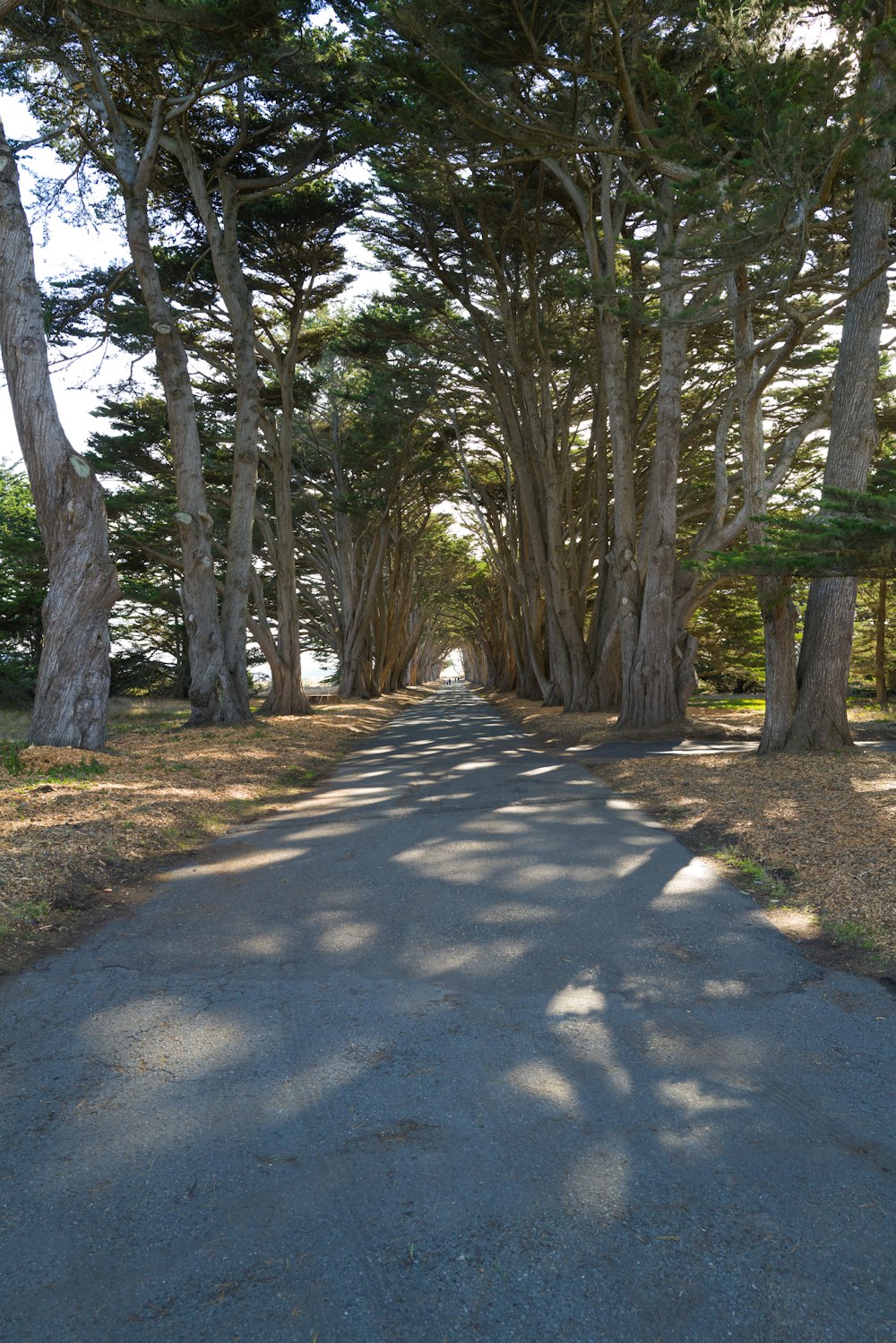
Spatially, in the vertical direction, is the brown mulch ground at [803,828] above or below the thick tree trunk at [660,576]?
below

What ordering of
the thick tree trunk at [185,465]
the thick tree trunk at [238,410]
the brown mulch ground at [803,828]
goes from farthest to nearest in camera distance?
1. the thick tree trunk at [238,410]
2. the thick tree trunk at [185,465]
3. the brown mulch ground at [803,828]

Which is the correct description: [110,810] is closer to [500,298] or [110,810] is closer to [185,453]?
[185,453]

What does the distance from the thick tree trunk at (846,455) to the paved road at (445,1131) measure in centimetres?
647

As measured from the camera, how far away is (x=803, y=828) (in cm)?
655

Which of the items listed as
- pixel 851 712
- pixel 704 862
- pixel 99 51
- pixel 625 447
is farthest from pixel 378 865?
pixel 851 712

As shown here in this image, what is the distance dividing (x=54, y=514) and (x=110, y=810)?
4.84 meters

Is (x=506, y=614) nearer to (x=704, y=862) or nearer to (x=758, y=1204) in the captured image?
(x=704, y=862)

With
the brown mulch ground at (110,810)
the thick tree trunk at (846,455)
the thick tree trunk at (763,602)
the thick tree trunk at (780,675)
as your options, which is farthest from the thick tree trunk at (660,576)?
the brown mulch ground at (110,810)

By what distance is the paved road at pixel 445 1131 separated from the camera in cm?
198

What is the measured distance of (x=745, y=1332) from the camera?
74.2 inches

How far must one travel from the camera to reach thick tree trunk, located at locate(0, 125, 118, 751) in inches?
403

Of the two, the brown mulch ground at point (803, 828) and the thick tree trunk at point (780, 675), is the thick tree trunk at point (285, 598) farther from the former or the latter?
the thick tree trunk at point (780, 675)

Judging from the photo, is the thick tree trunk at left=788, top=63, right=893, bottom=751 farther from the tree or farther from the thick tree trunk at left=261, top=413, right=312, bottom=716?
the tree

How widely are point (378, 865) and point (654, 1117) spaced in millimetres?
3451
